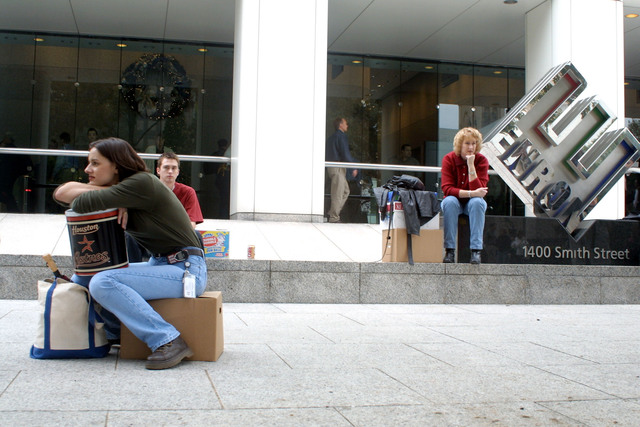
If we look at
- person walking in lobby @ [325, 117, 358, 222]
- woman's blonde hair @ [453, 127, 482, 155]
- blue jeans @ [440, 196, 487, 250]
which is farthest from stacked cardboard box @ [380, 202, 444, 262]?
person walking in lobby @ [325, 117, 358, 222]

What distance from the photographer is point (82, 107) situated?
16.2 metres

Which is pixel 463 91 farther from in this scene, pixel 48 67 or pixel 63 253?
pixel 63 253

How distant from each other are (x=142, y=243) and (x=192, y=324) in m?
0.68

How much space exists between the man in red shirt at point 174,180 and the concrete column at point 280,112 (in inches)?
171

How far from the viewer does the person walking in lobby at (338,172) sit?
511 inches

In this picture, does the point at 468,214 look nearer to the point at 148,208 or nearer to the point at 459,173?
the point at 459,173

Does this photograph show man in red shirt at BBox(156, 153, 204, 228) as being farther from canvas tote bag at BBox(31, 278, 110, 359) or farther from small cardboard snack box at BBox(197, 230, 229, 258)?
canvas tote bag at BBox(31, 278, 110, 359)

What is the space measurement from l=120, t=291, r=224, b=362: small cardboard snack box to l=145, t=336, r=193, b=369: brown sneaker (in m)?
0.12

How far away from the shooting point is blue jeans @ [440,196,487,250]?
345 inches

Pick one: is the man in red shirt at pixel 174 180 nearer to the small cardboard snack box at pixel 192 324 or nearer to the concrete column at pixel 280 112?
the small cardboard snack box at pixel 192 324

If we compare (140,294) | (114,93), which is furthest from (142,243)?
(114,93)

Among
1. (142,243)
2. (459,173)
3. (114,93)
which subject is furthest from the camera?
(114,93)

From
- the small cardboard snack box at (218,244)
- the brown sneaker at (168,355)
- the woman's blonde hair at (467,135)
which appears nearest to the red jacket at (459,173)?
the woman's blonde hair at (467,135)

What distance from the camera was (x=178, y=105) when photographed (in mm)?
16594
